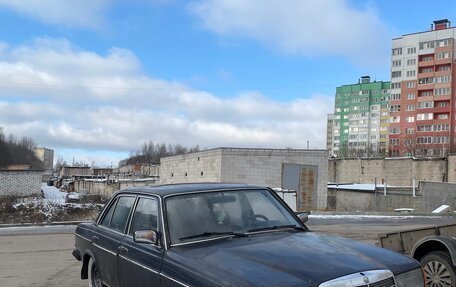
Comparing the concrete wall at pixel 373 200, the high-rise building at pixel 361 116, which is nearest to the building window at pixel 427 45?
the high-rise building at pixel 361 116

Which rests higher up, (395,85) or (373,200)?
(395,85)

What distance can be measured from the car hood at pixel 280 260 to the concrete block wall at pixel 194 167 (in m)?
25.6

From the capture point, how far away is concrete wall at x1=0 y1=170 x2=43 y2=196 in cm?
4041

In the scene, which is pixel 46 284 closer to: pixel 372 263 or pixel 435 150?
pixel 372 263

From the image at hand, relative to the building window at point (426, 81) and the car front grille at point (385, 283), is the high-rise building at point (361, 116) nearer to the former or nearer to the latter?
the building window at point (426, 81)

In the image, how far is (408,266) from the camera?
3592mm

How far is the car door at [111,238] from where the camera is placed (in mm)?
5168

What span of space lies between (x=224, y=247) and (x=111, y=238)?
1986mm

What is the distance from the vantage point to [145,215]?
4.84 metres

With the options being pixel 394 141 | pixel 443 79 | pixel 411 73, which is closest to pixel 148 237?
pixel 443 79

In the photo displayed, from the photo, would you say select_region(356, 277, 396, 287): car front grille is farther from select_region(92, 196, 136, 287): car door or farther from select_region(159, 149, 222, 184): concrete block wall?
select_region(159, 149, 222, 184): concrete block wall

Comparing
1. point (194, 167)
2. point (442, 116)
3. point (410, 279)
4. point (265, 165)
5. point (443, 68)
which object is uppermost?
point (443, 68)

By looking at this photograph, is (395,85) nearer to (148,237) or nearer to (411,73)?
(411,73)

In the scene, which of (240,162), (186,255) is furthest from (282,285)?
(240,162)
